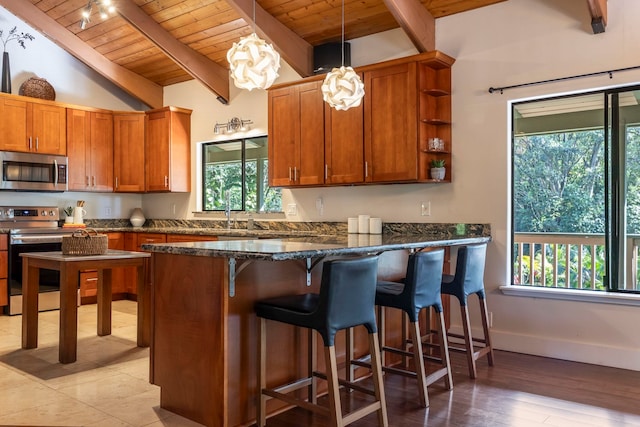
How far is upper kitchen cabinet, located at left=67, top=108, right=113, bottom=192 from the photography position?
19.5 ft

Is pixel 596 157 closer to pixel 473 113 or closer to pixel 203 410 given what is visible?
pixel 473 113

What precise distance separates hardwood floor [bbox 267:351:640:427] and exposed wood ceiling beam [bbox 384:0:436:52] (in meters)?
2.49

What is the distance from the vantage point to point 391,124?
422 centimetres

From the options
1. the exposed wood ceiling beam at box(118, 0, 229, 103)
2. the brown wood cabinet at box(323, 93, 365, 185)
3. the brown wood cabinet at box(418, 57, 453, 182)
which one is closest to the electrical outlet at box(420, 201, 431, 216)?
the brown wood cabinet at box(418, 57, 453, 182)

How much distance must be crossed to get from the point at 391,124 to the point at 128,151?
3598 mm

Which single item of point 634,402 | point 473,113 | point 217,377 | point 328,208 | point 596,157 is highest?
point 473,113

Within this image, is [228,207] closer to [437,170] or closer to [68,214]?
[68,214]

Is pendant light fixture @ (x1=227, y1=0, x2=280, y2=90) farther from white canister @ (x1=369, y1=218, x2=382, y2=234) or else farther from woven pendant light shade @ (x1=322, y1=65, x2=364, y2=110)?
white canister @ (x1=369, y1=218, x2=382, y2=234)

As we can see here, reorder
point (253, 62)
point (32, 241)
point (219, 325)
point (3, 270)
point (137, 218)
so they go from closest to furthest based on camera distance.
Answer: point (219, 325) < point (253, 62) < point (3, 270) < point (32, 241) < point (137, 218)

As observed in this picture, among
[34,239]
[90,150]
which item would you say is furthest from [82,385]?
[90,150]

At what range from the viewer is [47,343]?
4.08m

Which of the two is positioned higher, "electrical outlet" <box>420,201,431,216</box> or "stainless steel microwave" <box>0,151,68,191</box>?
"stainless steel microwave" <box>0,151,68,191</box>

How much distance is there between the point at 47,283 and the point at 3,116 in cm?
176

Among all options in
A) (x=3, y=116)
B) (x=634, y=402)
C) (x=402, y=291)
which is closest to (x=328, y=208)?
(x=402, y=291)
